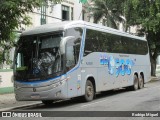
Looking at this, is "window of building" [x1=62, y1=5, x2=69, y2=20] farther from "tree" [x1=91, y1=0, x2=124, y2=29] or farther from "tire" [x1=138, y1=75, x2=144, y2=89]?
"tire" [x1=138, y1=75, x2=144, y2=89]

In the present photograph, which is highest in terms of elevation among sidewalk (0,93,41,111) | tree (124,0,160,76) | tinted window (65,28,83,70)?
tree (124,0,160,76)

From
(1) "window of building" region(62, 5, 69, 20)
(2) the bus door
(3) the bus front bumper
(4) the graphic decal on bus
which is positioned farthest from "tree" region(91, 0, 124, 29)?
(3) the bus front bumper

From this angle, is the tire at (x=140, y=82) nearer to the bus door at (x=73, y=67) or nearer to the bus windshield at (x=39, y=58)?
the bus door at (x=73, y=67)

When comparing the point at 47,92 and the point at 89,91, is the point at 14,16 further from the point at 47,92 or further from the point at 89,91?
the point at 89,91

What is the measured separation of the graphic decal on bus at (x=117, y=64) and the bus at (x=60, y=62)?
12 centimetres

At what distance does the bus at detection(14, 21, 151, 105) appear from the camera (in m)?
15.2

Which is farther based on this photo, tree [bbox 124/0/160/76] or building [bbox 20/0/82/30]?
tree [bbox 124/0/160/76]

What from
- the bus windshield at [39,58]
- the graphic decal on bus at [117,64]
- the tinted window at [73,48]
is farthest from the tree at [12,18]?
the graphic decal on bus at [117,64]

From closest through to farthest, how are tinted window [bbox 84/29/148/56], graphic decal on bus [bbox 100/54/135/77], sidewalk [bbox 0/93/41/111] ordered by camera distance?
sidewalk [bbox 0/93/41/111], tinted window [bbox 84/29/148/56], graphic decal on bus [bbox 100/54/135/77]

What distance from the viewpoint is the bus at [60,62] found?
49.9ft

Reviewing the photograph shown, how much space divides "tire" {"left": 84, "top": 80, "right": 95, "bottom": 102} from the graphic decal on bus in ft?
5.84

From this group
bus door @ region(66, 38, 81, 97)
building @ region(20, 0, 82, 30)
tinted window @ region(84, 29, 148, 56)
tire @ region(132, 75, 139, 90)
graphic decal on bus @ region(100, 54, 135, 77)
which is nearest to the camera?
bus door @ region(66, 38, 81, 97)

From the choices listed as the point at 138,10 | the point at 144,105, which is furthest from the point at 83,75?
the point at 138,10

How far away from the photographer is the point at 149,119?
11023 millimetres
